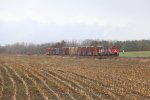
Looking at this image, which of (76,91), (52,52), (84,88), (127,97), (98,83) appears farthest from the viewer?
(52,52)

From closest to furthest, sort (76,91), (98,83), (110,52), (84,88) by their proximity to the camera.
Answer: (76,91) → (84,88) → (98,83) → (110,52)

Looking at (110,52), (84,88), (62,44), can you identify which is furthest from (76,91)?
(62,44)

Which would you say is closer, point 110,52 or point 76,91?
point 76,91

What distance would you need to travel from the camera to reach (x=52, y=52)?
358ft

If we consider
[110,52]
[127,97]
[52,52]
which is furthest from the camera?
[52,52]

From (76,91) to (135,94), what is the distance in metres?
3.14

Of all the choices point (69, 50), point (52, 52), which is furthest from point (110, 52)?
point (52, 52)

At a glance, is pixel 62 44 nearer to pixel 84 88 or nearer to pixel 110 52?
pixel 110 52

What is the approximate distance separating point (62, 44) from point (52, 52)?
47.2 metres

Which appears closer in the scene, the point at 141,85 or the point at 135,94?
the point at 135,94

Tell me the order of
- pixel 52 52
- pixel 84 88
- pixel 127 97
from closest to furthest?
pixel 127 97
pixel 84 88
pixel 52 52

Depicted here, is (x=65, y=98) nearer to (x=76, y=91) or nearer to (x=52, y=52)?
(x=76, y=91)

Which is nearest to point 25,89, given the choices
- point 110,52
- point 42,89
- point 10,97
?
point 42,89

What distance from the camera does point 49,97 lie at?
16875 millimetres
